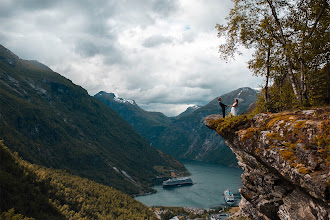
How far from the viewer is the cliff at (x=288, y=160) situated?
11398mm

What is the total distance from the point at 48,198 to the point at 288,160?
96892 mm

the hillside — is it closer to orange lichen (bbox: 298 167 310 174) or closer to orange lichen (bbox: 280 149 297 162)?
orange lichen (bbox: 280 149 297 162)

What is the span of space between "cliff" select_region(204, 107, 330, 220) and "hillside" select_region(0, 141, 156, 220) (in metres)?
40.1

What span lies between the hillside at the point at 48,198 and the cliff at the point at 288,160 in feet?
132

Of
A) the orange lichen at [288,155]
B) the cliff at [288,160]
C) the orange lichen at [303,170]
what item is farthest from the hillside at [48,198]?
the orange lichen at [303,170]

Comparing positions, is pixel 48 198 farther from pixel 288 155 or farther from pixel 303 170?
pixel 303 170

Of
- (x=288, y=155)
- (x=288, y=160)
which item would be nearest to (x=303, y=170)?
(x=288, y=160)

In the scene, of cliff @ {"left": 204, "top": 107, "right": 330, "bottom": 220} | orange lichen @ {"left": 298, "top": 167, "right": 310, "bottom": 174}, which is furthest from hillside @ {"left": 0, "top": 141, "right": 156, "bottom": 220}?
orange lichen @ {"left": 298, "top": 167, "right": 310, "bottom": 174}

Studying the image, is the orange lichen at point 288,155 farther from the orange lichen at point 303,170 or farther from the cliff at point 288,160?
the orange lichen at point 303,170

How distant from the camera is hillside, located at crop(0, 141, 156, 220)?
6144 centimetres

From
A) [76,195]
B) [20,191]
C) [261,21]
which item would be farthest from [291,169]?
[76,195]

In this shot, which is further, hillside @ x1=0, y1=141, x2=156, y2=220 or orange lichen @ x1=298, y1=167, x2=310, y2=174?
hillside @ x1=0, y1=141, x2=156, y2=220

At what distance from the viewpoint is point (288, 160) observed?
1288 cm

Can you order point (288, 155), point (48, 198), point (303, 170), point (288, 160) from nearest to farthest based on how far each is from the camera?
point (303, 170), point (288, 160), point (288, 155), point (48, 198)
